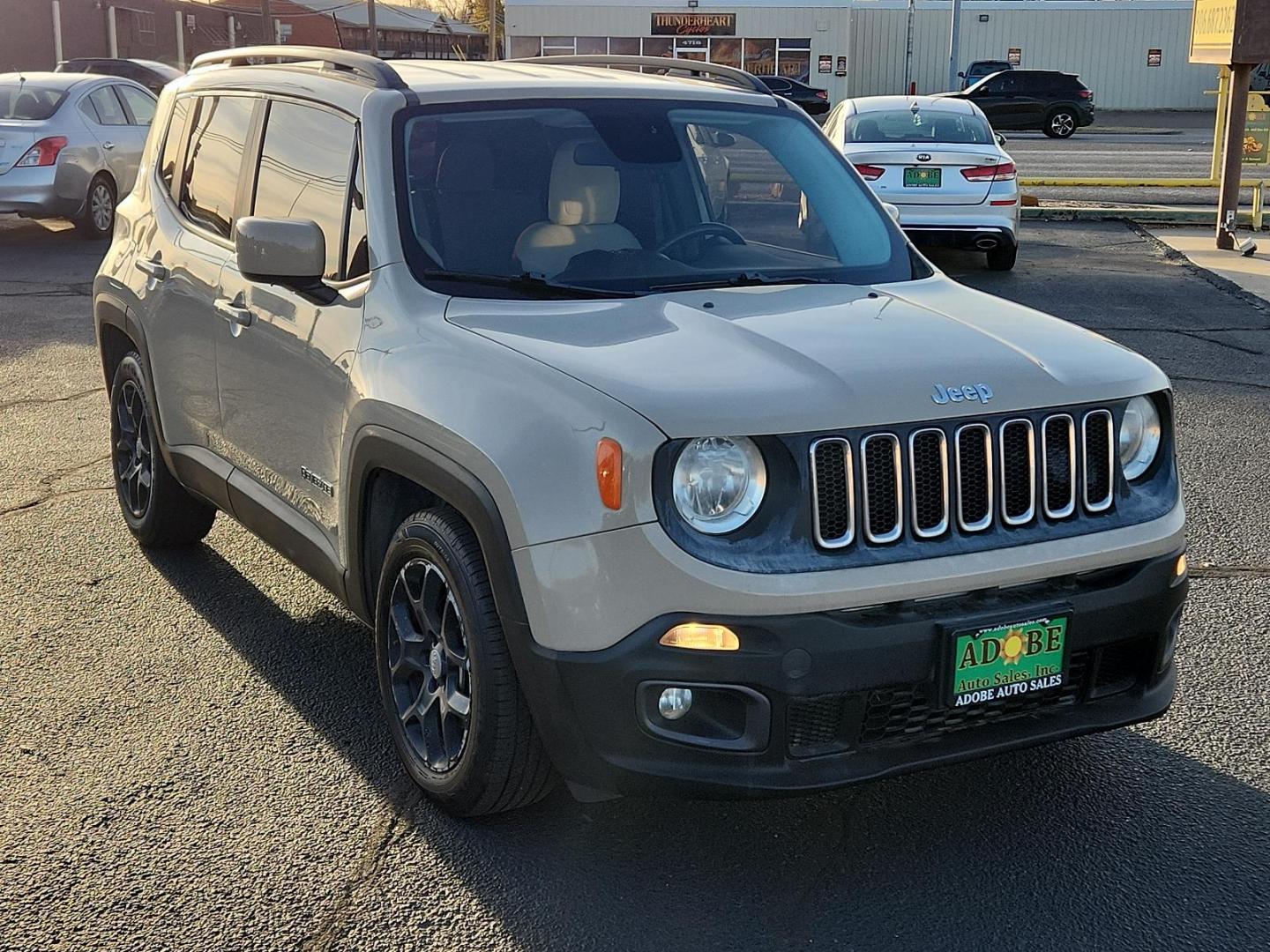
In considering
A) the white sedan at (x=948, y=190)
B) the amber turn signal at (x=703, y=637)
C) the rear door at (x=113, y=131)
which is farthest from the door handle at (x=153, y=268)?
the rear door at (x=113, y=131)

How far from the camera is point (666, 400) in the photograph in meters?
3.15

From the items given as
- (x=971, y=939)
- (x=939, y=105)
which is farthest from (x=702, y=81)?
(x=939, y=105)

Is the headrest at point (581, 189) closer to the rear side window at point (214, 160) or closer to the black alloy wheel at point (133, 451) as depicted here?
the rear side window at point (214, 160)

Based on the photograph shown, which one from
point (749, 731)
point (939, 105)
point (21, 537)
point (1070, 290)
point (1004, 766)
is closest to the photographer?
point (749, 731)

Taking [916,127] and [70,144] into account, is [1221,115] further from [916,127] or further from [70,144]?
[70,144]

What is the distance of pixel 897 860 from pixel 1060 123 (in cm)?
3673

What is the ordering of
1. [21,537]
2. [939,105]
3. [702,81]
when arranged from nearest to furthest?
[702,81], [21,537], [939,105]

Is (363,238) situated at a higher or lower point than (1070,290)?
higher

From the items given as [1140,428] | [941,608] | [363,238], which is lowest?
[941,608]

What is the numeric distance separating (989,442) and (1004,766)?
1098 millimetres

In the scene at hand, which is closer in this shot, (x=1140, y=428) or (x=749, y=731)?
(x=749, y=731)

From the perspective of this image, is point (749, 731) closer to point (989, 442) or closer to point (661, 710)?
point (661, 710)

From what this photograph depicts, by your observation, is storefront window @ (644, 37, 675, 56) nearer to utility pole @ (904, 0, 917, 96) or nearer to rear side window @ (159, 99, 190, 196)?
utility pole @ (904, 0, 917, 96)

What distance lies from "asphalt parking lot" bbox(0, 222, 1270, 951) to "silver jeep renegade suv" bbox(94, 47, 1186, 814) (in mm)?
272
